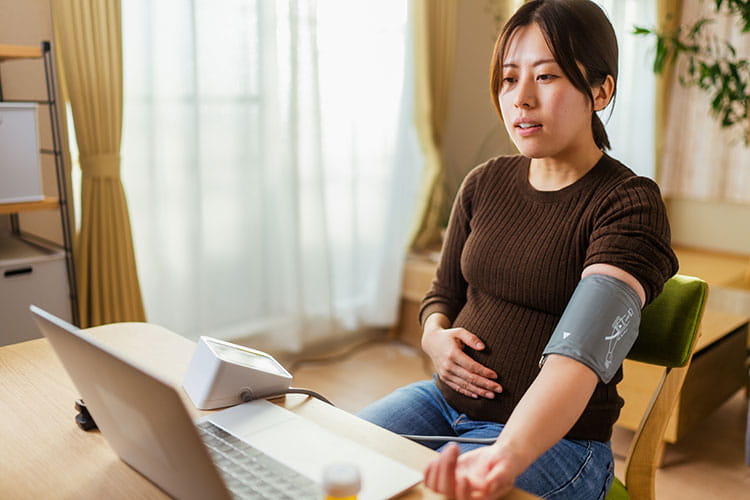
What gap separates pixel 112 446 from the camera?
2.87 ft

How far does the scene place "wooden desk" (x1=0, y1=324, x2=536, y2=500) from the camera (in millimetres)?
810

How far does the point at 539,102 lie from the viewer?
111 cm

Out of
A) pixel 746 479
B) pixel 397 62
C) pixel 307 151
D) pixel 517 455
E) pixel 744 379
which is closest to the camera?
pixel 517 455

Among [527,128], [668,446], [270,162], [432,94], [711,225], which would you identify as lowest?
[668,446]

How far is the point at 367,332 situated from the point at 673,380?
2206 mm

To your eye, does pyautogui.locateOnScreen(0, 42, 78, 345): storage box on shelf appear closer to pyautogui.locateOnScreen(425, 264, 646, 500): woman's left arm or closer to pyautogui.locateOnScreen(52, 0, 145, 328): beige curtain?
Result: pyautogui.locateOnScreen(52, 0, 145, 328): beige curtain

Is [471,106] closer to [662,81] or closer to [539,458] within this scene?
[662,81]

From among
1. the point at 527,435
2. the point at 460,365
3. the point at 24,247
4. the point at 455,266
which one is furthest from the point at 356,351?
the point at 527,435

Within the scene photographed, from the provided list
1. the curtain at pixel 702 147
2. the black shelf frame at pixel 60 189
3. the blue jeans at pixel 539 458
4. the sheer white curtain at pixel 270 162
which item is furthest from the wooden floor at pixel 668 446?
the curtain at pixel 702 147

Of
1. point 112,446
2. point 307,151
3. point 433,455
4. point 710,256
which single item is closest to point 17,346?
point 112,446

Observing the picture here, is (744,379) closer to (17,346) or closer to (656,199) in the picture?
(656,199)

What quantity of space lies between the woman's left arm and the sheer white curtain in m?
1.83

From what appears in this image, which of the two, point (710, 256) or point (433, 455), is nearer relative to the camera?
point (433, 455)

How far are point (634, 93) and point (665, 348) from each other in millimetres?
3816
